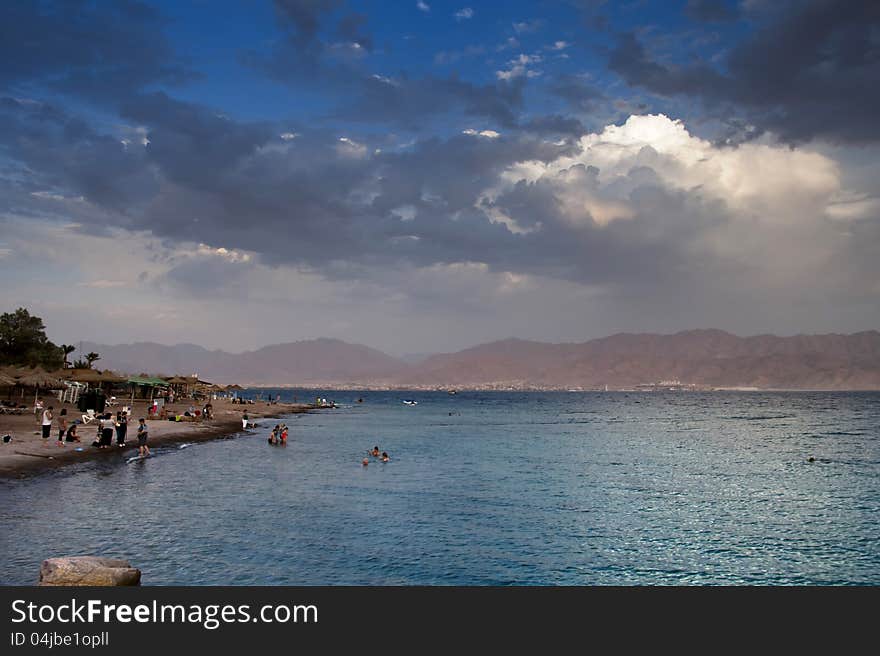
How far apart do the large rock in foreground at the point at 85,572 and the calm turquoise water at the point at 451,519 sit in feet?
5.55

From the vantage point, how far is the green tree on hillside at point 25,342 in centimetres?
7506

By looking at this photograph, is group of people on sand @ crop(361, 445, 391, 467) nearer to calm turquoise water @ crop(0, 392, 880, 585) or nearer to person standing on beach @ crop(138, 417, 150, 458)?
calm turquoise water @ crop(0, 392, 880, 585)

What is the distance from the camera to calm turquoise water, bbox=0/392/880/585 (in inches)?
723

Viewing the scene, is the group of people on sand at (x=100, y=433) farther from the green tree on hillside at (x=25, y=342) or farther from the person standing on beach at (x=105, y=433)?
the green tree on hillside at (x=25, y=342)

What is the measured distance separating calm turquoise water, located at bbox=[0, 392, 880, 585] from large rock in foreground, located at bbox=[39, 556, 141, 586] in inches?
66.6

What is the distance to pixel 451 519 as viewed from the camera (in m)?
25.7

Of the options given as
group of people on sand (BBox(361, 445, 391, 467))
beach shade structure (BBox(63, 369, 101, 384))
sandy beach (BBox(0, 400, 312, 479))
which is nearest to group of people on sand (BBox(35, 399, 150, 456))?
sandy beach (BBox(0, 400, 312, 479))

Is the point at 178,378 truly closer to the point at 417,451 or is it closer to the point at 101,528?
the point at 417,451

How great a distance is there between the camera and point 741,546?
22500 millimetres

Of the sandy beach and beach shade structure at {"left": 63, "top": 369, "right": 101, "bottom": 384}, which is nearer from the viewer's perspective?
the sandy beach

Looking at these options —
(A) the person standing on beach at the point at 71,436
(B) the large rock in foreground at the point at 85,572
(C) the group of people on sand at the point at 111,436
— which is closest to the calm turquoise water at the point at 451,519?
(B) the large rock in foreground at the point at 85,572
